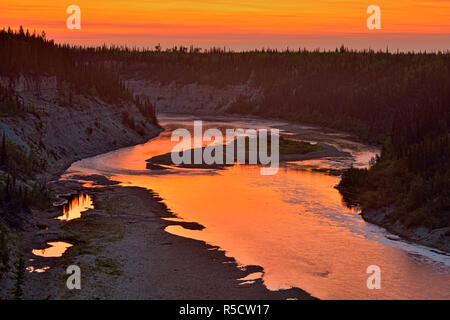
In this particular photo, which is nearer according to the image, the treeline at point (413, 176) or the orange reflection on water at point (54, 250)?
the orange reflection on water at point (54, 250)

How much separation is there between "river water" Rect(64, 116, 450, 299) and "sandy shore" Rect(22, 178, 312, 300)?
1.20 m

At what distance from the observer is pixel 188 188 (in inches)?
1877

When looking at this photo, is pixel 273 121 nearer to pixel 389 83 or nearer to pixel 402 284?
pixel 389 83

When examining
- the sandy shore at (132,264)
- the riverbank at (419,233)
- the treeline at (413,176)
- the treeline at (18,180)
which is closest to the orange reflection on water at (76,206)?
the sandy shore at (132,264)

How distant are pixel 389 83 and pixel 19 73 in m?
74.8

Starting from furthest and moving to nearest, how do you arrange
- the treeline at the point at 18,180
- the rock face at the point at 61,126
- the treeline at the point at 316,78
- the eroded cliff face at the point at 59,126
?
1. the treeline at the point at 316,78
2. the rock face at the point at 61,126
3. the eroded cliff face at the point at 59,126
4. the treeline at the point at 18,180

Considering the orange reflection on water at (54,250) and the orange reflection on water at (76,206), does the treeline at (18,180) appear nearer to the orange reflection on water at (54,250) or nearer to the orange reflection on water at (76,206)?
the orange reflection on water at (76,206)

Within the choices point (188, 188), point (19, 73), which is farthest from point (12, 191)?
point (19, 73)

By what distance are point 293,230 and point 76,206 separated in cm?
1341

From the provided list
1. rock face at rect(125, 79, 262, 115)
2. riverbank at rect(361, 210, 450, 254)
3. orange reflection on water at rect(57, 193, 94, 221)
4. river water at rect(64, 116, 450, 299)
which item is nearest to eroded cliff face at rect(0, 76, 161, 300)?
orange reflection on water at rect(57, 193, 94, 221)

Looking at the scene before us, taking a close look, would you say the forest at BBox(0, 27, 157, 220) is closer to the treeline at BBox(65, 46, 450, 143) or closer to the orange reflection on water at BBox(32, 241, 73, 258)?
the orange reflection on water at BBox(32, 241, 73, 258)

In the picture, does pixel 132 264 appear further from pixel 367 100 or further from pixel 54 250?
pixel 367 100

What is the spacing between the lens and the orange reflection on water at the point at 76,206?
3781 cm

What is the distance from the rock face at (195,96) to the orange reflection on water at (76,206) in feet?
324
